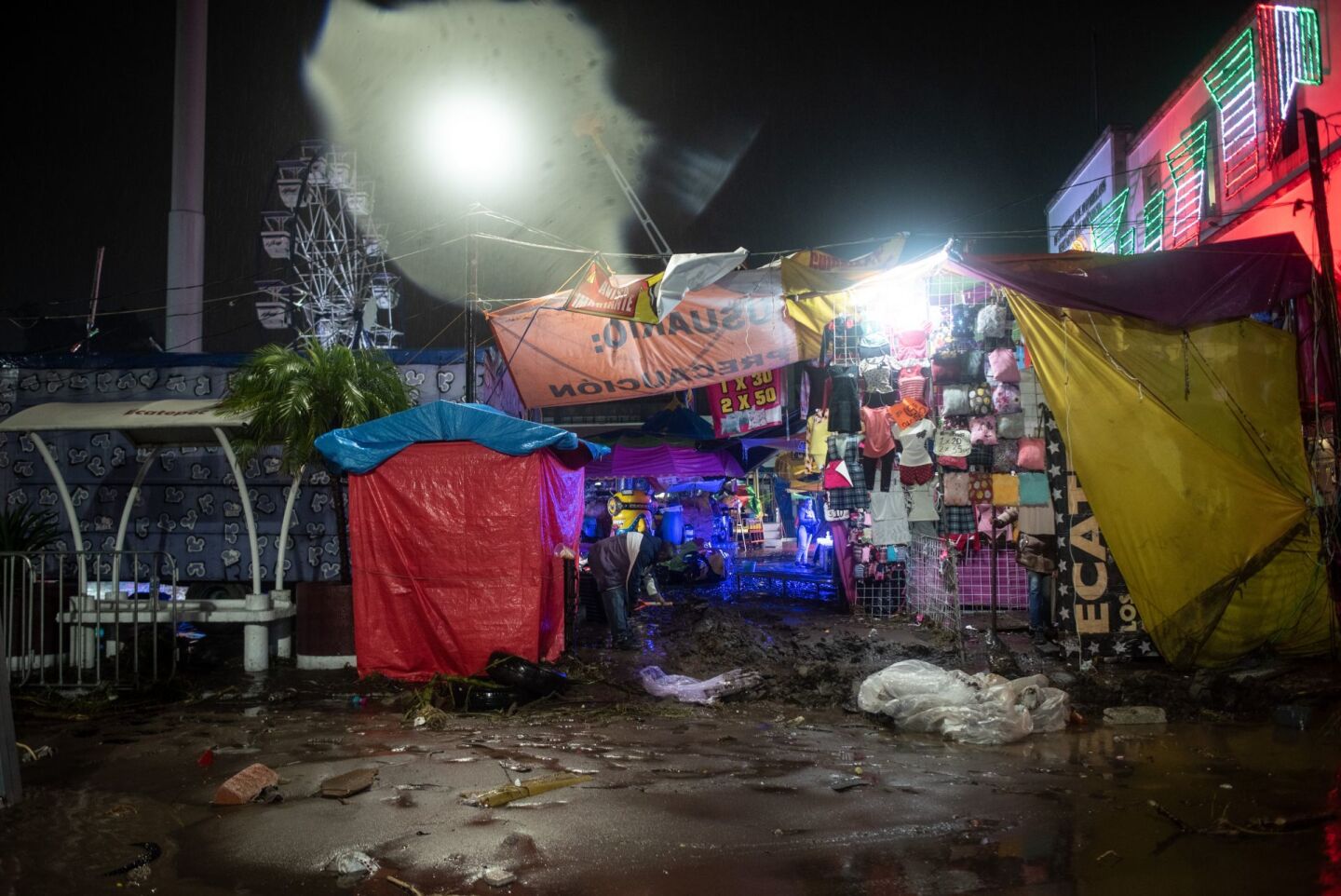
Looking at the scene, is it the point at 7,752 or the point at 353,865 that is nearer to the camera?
the point at 353,865

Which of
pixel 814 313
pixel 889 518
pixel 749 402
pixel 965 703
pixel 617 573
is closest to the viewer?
pixel 965 703

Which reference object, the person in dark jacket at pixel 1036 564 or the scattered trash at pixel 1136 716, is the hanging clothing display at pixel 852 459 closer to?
the person in dark jacket at pixel 1036 564

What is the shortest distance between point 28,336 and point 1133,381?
149ft

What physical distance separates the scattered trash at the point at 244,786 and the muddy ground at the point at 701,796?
11 cm

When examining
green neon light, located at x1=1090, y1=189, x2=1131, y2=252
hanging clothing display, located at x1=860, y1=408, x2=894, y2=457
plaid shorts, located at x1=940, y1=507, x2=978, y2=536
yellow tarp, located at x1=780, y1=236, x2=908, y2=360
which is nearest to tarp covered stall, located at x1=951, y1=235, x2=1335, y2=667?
yellow tarp, located at x1=780, y1=236, x2=908, y2=360

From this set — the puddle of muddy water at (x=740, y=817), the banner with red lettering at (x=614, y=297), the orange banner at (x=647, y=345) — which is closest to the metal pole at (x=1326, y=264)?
the puddle of muddy water at (x=740, y=817)

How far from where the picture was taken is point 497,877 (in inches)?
171

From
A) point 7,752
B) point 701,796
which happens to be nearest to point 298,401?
point 7,752

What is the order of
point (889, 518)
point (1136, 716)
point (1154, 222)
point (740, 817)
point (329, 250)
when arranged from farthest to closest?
point (329, 250) < point (1154, 222) < point (889, 518) < point (1136, 716) < point (740, 817)

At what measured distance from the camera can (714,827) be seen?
16.4ft

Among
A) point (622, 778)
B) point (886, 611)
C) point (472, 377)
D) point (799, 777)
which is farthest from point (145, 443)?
point (886, 611)

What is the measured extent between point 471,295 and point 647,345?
Answer: 2.48m

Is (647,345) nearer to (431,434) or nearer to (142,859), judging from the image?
(431,434)

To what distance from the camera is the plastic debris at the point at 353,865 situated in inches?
174
